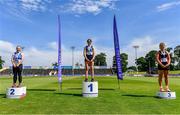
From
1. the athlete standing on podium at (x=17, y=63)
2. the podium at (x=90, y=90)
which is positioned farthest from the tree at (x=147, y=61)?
the athlete standing on podium at (x=17, y=63)

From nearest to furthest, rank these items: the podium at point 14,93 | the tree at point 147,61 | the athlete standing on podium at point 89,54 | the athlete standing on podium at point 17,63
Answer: the podium at point 14,93
the athlete standing on podium at point 17,63
the athlete standing on podium at point 89,54
the tree at point 147,61

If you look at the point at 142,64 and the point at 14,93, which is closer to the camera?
the point at 14,93

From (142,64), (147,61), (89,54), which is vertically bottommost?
(89,54)

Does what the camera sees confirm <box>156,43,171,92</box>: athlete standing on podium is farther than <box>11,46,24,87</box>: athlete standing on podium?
No

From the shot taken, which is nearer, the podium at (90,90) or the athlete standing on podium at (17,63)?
the podium at (90,90)

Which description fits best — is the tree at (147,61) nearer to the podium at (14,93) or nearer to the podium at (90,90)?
the podium at (90,90)

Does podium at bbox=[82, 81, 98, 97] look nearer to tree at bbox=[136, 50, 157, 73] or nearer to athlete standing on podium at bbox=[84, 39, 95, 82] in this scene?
athlete standing on podium at bbox=[84, 39, 95, 82]

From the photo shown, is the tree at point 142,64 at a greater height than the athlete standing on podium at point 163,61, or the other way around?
the tree at point 142,64

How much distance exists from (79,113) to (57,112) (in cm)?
73

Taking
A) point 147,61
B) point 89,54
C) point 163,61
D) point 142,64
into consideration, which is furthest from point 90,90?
point 142,64

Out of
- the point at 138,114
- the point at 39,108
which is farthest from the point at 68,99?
the point at 138,114

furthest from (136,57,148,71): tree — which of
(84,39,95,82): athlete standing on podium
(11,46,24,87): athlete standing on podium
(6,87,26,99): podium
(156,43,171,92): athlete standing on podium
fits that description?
(6,87,26,99): podium

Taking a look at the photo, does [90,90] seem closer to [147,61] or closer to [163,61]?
[163,61]

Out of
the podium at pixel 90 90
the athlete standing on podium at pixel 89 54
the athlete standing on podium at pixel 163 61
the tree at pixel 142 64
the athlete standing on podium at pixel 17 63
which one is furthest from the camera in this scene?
the tree at pixel 142 64
